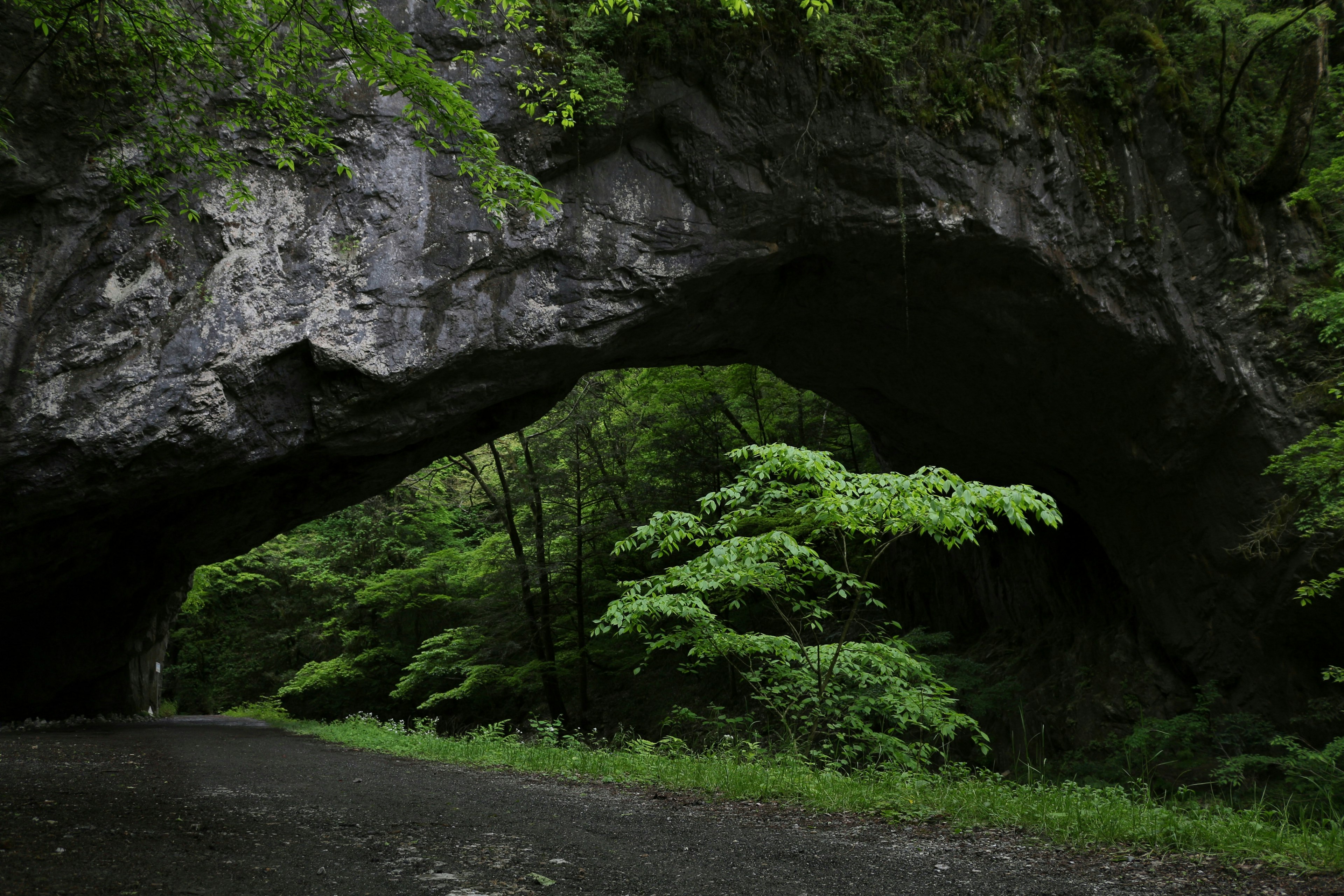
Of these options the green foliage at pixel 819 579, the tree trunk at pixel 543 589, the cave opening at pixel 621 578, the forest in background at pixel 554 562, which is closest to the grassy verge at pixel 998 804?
the green foliage at pixel 819 579

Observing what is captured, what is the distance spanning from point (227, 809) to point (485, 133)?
415 centimetres

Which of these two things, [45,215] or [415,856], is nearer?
[415,856]

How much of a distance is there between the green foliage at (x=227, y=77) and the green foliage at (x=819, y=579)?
241cm

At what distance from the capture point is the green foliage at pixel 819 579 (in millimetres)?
5215

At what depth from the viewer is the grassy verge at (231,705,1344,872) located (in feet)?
11.6

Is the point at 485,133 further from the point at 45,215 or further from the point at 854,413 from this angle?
the point at 854,413

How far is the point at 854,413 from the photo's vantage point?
13.1 meters

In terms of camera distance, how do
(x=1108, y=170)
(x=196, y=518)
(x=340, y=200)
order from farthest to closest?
(x=196, y=518)
(x=1108, y=170)
(x=340, y=200)

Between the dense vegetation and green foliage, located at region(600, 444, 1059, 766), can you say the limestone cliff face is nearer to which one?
the dense vegetation

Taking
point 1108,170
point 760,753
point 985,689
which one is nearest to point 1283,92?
point 1108,170

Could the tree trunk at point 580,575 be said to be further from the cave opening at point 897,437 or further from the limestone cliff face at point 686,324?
the limestone cliff face at point 686,324

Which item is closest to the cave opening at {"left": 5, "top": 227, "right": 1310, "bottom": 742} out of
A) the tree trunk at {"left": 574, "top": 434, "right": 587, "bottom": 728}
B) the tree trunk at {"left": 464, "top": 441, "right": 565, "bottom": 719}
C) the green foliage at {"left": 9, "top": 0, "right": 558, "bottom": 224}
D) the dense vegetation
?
the dense vegetation

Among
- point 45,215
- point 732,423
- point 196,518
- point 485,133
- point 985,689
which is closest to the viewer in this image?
point 485,133

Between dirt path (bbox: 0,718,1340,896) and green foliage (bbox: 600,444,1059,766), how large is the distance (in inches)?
56.7
